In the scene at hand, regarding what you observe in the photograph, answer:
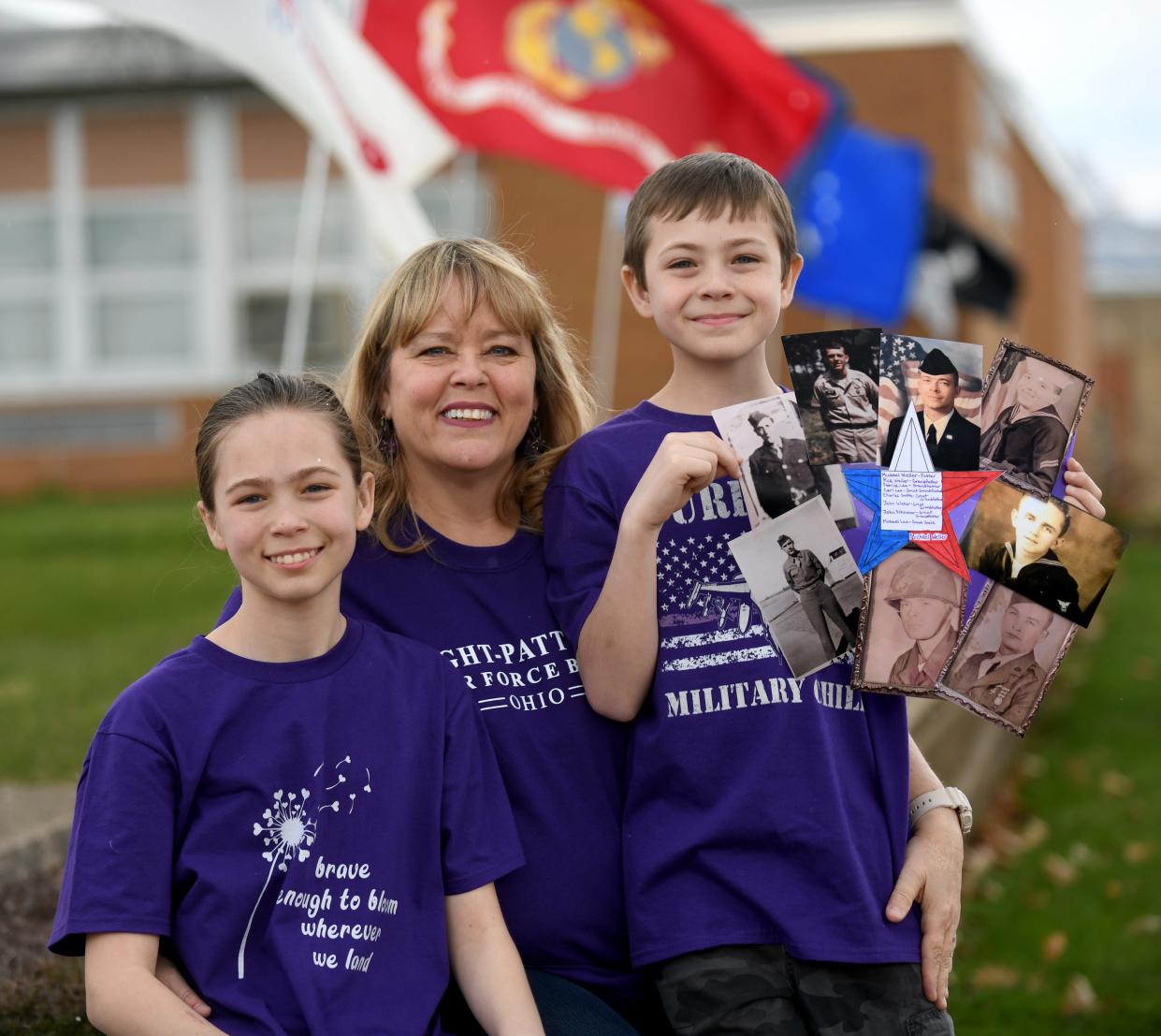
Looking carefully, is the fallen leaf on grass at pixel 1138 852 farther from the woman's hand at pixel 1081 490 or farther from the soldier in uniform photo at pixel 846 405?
the soldier in uniform photo at pixel 846 405

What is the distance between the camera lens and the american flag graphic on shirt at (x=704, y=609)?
7.81 ft

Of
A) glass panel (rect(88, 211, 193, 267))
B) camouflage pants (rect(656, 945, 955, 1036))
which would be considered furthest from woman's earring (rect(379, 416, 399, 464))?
glass panel (rect(88, 211, 193, 267))

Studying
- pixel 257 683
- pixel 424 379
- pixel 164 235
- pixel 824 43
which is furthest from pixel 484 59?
pixel 164 235

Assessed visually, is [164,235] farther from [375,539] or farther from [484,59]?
[375,539]

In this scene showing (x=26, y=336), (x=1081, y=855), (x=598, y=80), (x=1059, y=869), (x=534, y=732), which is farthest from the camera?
(x=26, y=336)

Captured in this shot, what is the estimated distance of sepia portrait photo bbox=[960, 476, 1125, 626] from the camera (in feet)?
7.61

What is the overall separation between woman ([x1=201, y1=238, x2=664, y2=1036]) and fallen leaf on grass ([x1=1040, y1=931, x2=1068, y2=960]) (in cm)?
303

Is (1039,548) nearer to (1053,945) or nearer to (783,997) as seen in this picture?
(783,997)

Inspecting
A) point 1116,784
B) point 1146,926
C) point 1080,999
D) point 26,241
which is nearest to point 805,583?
point 1080,999

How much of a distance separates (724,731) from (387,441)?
2.74 ft

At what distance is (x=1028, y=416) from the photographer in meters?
2.32

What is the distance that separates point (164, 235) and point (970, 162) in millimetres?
9371

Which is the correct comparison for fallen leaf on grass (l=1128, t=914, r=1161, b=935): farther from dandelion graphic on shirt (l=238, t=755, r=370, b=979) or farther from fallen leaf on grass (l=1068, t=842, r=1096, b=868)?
dandelion graphic on shirt (l=238, t=755, r=370, b=979)

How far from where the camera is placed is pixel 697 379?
2.53 m
